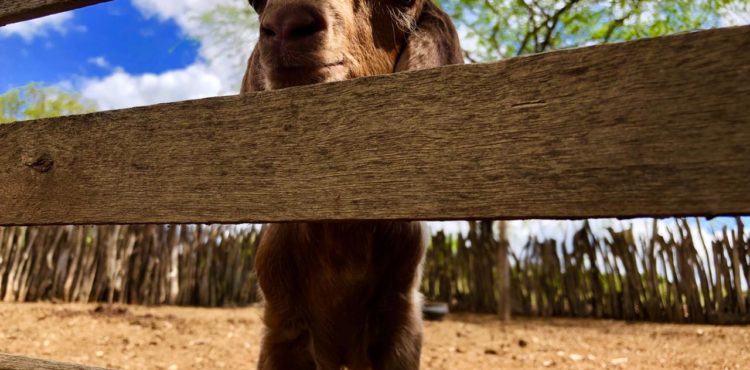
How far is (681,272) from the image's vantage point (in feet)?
26.0

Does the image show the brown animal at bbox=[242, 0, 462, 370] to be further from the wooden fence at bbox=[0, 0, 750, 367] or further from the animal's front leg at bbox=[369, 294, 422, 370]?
the wooden fence at bbox=[0, 0, 750, 367]

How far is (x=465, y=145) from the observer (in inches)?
37.2

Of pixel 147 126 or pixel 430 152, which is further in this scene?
pixel 147 126

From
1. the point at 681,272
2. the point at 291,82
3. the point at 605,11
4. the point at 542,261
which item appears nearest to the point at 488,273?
the point at 542,261

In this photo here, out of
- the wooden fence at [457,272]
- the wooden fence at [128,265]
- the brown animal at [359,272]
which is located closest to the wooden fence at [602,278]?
the wooden fence at [457,272]

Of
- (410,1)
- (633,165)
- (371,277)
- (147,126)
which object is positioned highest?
(410,1)

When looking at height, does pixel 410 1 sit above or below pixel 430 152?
above

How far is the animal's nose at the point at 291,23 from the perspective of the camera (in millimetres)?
1504

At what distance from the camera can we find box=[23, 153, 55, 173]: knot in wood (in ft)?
4.73

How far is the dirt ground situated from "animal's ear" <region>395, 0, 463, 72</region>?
11.4 feet

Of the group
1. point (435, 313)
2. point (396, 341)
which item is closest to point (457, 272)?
point (435, 313)

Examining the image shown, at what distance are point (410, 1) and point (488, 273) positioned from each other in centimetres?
793

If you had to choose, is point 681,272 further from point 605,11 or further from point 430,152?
point 430,152

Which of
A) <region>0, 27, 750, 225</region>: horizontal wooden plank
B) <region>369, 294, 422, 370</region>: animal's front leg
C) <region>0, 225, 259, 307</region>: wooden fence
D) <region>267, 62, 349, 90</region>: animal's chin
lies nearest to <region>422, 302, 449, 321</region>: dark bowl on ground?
<region>0, 225, 259, 307</region>: wooden fence
